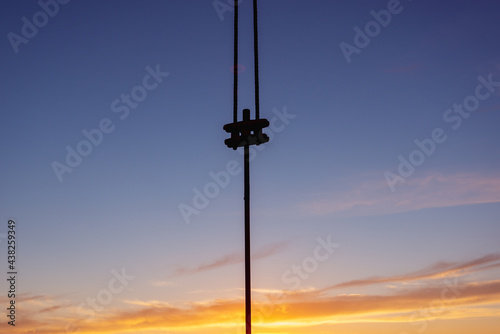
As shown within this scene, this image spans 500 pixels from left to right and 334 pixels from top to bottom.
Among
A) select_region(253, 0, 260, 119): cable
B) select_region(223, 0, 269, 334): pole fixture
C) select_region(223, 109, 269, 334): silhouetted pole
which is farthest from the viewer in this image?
Result: select_region(253, 0, 260, 119): cable

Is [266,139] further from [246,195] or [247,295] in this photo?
[247,295]

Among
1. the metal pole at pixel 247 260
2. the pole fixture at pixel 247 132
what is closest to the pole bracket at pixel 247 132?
the pole fixture at pixel 247 132

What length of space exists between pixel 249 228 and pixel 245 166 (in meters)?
1.52

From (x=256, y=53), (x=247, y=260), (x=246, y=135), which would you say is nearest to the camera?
(x=247, y=260)

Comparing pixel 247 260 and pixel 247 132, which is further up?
pixel 247 132

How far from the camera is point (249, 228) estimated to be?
13.1 metres

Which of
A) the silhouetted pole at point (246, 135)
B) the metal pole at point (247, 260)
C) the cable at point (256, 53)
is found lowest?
the metal pole at point (247, 260)

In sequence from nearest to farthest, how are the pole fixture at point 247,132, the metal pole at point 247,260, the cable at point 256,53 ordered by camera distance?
the metal pole at point 247,260
the pole fixture at point 247,132
the cable at point 256,53

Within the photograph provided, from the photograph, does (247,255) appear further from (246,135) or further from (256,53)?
(256,53)

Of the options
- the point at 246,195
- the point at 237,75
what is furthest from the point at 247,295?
the point at 237,75

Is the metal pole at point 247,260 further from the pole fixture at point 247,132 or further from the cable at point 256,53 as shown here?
the cable at point 256,53

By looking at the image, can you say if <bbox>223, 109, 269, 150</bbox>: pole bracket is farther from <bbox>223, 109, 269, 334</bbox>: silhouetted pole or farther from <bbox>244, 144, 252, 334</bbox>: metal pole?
<bbox>244, 144, 252, 334</bbox>: metal pole

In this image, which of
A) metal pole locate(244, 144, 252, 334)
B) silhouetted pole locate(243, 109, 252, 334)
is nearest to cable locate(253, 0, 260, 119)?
silhouetted pole locate(243, 109, 252, 334)

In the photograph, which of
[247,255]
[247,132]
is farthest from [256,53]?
[247,255]
